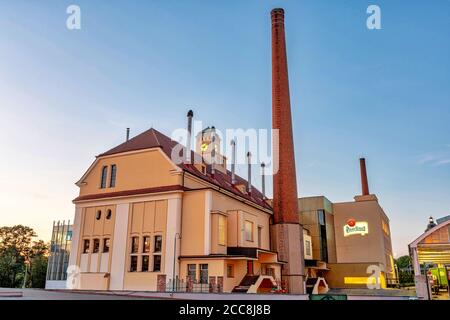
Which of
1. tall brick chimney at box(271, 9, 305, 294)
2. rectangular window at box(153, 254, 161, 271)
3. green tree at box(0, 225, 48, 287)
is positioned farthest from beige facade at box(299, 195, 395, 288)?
green tree at box(0, 225, 48, 287)

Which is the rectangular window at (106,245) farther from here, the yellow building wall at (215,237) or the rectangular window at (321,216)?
the rectangular window at (321,216)

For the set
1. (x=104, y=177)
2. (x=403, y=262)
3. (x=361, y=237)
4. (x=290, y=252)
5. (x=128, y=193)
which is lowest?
(x=290, y=252)

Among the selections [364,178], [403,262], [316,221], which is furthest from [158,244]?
[403,262]

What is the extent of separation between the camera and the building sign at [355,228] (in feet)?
179

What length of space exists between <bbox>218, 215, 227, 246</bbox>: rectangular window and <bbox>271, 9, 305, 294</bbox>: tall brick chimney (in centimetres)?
997

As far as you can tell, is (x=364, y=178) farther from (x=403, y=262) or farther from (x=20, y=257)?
(x=403, y=262)

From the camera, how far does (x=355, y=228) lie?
5525 centimetres

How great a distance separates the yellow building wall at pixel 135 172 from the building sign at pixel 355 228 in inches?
1363

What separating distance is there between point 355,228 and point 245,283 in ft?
104

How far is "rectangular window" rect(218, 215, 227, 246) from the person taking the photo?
2959cm

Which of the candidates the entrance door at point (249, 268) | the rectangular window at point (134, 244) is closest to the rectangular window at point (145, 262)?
the rectangular window at point (134, 244)
